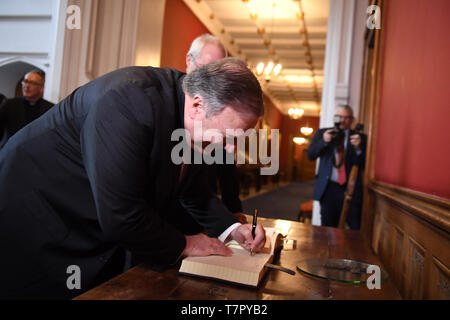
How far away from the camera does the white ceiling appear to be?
281 inches

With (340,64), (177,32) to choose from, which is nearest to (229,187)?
(340,64)

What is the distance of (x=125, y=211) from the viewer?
0.93 m

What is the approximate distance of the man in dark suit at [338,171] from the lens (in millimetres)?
3279

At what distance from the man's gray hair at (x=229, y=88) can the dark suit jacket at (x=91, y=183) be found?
117mm

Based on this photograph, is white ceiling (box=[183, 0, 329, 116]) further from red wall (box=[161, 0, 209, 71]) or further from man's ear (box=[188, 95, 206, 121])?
man's ear (box=[188, 95, 206, 121])

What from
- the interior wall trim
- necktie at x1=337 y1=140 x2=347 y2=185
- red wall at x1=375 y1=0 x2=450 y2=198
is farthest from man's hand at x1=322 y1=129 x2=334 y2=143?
the interior wall trim

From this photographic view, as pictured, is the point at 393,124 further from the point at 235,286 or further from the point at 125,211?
the point at 125,211

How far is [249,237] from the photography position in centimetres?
120

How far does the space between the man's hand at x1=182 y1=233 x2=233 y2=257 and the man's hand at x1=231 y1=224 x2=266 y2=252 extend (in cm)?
8

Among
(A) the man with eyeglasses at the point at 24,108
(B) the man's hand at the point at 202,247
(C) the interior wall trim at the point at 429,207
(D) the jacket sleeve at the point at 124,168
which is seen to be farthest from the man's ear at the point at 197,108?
(A) the man with eyeglasses at the point at 24,108

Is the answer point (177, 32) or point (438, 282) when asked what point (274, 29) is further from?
point (438, 282)

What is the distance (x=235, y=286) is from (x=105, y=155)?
0.46 meters
